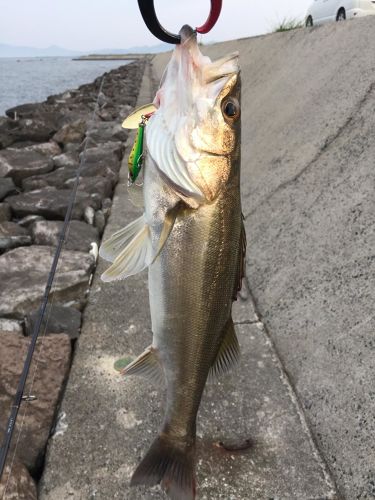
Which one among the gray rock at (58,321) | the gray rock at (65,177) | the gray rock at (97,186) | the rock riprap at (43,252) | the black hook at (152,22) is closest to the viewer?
the black hook at (152,22)

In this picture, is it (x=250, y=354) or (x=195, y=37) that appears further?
(x=250, y=354)

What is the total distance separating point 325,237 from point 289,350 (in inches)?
37.8

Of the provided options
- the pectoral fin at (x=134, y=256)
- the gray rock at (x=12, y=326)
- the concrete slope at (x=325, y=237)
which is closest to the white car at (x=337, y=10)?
the concrete slope at (x=325, y=237)

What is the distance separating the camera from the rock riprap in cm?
293

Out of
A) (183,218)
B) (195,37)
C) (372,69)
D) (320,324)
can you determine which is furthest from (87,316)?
(372,69)

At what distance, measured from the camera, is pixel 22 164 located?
8.27m

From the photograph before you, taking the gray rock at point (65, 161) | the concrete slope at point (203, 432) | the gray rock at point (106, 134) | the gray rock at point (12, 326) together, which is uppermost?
the gray rock at point (12, 326)

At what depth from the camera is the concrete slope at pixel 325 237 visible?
2760 mm

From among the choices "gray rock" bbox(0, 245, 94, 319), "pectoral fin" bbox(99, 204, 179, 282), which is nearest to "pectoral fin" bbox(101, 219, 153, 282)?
"pectoral fin" bbox(99, 204, 179, 282)

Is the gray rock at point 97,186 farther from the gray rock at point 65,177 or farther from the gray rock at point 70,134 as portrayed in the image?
the gray rock at point 70,134

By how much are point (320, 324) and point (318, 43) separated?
5.01m

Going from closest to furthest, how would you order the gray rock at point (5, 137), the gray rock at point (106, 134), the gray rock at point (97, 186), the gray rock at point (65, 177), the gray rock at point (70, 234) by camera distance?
the gray rock at point (70, 234) < the gray rock at point (97, 186) < the gray rock at point (65, 177) < the gray rock at point (106, 134) < the gray rock at point (5, 137)

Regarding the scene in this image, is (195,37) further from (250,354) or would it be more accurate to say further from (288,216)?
(288,216)

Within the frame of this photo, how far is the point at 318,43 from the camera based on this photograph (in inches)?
268
